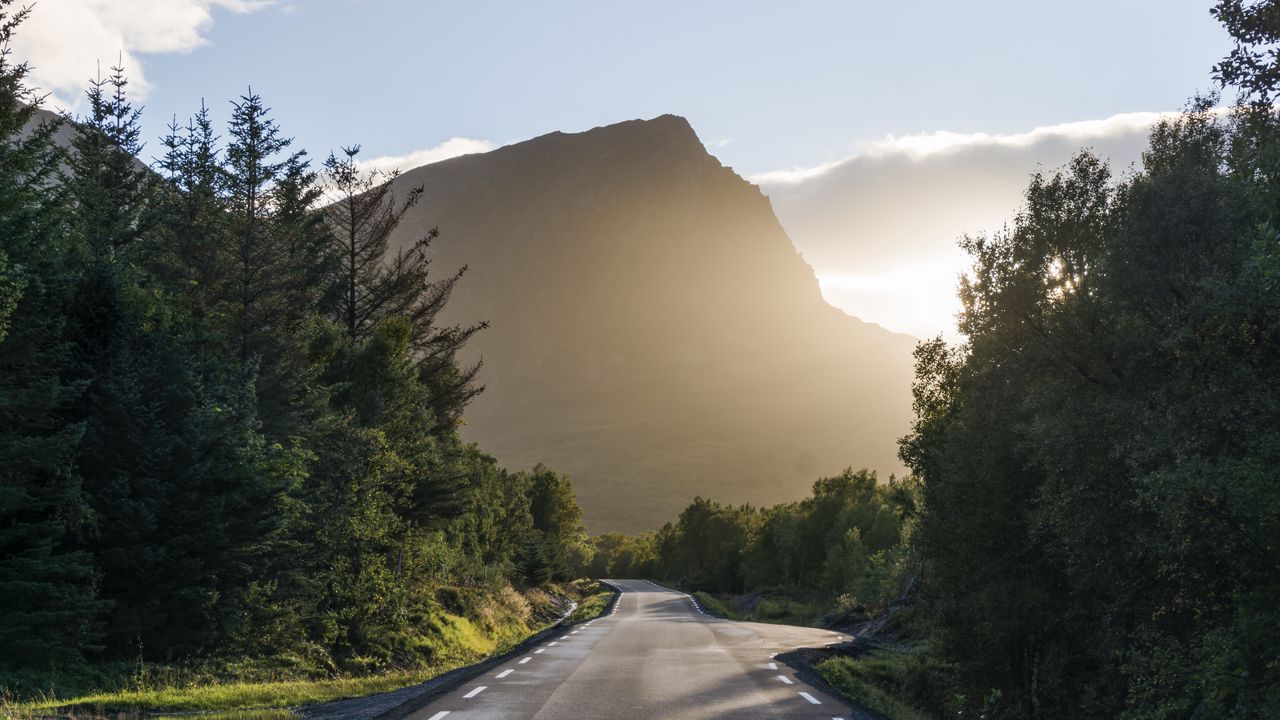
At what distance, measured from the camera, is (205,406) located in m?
20.6

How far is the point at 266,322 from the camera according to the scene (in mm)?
27078

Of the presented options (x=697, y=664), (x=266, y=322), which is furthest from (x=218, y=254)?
(x=697, y=664)

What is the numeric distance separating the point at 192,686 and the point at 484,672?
5307mm

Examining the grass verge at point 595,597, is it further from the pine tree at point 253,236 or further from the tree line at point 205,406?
the pine tree at point 253,236

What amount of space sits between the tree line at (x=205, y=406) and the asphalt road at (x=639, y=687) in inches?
259

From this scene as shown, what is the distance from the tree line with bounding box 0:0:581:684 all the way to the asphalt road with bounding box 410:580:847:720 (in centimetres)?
657

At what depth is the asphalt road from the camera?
11945mm

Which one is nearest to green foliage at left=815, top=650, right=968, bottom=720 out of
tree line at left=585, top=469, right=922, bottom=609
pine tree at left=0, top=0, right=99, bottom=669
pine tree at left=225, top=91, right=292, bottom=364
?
tree line at left=585, top=469, right=922, bottom=609

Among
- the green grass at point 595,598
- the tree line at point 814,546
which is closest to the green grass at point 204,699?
the tree line at point 814,546

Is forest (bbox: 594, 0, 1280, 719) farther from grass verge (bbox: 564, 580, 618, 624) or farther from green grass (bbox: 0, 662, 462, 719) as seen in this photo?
grass verge (bbox: 564, 580, 618, 624)

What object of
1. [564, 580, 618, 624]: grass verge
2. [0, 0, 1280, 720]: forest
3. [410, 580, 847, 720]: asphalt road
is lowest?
[564, 580, 618, 624]: grass verge

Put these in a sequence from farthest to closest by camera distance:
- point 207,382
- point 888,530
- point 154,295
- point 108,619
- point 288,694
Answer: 1. point 888,530
2. point 207,382
3. point 154,295
4. point 108,619
5. point 288,694

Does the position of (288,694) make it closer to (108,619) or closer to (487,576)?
(108,619)

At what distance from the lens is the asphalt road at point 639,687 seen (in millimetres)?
11945
